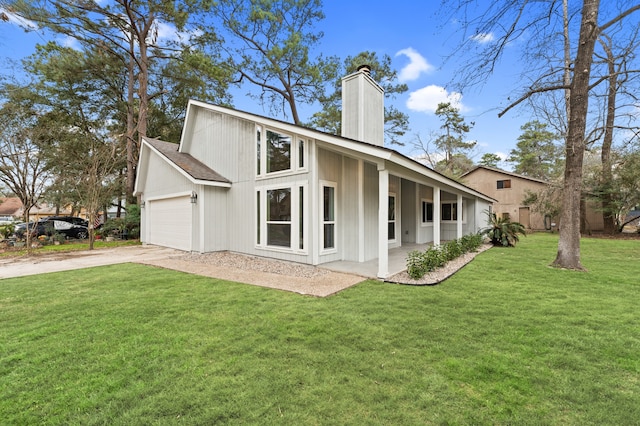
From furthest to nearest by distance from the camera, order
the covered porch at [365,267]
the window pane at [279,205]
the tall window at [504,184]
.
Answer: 1. the tall window at [504,184]
2. the window pane at [279,205]
3. the covered porch at [365,267]

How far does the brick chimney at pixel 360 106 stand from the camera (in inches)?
367

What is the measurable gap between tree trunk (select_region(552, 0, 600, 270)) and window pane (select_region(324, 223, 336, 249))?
5957 millimetres

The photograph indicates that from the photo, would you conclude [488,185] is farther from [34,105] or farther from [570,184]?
[34,105]

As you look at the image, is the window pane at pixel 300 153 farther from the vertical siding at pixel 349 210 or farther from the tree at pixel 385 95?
the tree at pixel 385 95

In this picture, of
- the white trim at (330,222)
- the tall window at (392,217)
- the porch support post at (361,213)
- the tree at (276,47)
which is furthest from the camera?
the tree at (276,47)

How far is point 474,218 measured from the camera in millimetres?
16625

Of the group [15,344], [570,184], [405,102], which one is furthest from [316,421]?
[405,102]

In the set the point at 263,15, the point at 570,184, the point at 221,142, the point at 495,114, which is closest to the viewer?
the point at 570,184

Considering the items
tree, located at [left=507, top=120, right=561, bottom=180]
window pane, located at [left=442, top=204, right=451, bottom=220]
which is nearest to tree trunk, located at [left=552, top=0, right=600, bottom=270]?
window pane, located at [left=442, top=204, right=451, bottom=220]

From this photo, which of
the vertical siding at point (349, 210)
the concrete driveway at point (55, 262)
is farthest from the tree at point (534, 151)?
the concrete driveway at point (55, 262)

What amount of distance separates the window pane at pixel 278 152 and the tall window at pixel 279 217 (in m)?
0.71

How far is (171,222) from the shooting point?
1134 cm

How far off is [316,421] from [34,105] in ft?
81.3

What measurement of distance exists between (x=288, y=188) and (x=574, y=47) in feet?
28.6
